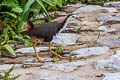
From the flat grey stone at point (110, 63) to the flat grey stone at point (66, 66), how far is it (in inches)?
8.2

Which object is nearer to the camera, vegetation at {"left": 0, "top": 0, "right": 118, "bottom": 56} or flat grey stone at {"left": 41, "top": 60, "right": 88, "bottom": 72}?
flat grey stone at {"left": 41, "top": 60, "right": 88, "bottom": 72}

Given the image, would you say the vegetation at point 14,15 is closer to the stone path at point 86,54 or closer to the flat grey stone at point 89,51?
the stone path at point 86,54

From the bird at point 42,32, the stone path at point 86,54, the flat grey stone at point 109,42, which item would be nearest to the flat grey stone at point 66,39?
the stone path at point 86,54

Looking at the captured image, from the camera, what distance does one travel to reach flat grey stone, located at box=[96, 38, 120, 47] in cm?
454

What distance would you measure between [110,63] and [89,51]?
0.64m

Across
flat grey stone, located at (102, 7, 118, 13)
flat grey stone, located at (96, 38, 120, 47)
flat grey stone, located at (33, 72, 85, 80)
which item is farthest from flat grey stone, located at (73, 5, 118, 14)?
flat grey stone, located at (33, 72, 85, 80)

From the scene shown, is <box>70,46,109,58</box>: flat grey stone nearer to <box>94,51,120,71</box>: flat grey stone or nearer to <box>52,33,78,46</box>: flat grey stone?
<box>94,51,120,71</box>: flat grey stone

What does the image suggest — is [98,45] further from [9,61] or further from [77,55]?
[9,61]

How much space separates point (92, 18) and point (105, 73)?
2904 mm

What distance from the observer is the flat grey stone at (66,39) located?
15.9ft

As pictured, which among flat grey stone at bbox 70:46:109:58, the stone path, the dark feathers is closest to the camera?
the stone path

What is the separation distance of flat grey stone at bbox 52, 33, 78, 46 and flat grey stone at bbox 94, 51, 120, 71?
1101 millimetres

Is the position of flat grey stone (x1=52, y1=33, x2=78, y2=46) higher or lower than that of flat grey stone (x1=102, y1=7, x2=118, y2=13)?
lower

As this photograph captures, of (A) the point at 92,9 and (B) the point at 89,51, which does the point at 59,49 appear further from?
(A) the point at 92,9
